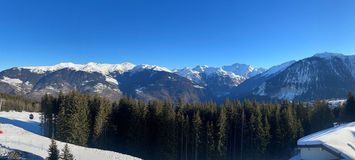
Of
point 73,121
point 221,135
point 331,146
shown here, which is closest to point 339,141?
point 331,146

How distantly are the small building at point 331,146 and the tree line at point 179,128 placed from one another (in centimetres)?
4175

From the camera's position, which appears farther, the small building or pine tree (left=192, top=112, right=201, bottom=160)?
pine tree (left=192, top=112, right=201, bottom=160)

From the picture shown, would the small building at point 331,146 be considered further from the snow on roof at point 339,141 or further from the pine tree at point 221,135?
the pine tree at point 221,135

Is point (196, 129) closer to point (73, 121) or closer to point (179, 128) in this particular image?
point (179, 128)

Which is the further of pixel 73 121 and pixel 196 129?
pixel 196 129

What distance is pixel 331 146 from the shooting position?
51938 mm

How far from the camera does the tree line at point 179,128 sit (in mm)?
96250

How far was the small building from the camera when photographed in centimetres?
5103

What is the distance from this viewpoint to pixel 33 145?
194ft

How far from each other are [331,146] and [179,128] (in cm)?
4995

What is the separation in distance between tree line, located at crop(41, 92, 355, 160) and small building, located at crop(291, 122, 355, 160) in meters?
41.7

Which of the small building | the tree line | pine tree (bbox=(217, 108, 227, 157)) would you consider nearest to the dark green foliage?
the tree line

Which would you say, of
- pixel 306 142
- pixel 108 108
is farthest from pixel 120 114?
pixel 306 142

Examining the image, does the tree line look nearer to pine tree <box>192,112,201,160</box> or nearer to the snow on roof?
pine tree <box>192,112,201,160</box>
